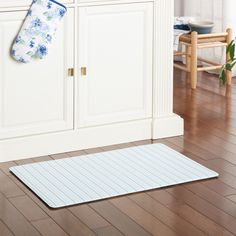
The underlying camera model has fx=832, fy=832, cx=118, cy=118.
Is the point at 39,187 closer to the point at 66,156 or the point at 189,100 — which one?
the point at 66,156

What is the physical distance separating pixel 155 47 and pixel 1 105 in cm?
97

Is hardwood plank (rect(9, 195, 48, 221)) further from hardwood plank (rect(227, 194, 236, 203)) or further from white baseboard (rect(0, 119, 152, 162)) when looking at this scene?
hardwood plank (rect(227, 194, 236, 203))

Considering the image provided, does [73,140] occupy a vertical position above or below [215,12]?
below

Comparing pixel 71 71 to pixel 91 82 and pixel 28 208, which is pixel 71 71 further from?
pixel 28 208

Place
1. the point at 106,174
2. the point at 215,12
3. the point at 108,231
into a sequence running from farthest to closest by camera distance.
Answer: the point at 215,12
the point at 106,174
the point at 108,231

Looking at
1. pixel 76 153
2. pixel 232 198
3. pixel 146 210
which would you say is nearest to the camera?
pixel 146 210

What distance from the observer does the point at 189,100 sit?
564 centimetres


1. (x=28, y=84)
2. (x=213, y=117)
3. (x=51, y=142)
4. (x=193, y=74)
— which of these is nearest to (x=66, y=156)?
(x=51, y=142)

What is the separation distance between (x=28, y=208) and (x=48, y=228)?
25 cm

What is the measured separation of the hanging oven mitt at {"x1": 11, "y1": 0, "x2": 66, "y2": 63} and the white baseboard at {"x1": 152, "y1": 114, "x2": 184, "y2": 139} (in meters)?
0.87

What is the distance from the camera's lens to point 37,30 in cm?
426

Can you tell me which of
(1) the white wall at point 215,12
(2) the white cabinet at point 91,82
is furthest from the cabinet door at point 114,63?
(1) the white wall at point 215,12

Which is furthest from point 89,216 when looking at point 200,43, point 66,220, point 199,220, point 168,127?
point 200,43

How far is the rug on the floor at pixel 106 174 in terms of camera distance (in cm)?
395
